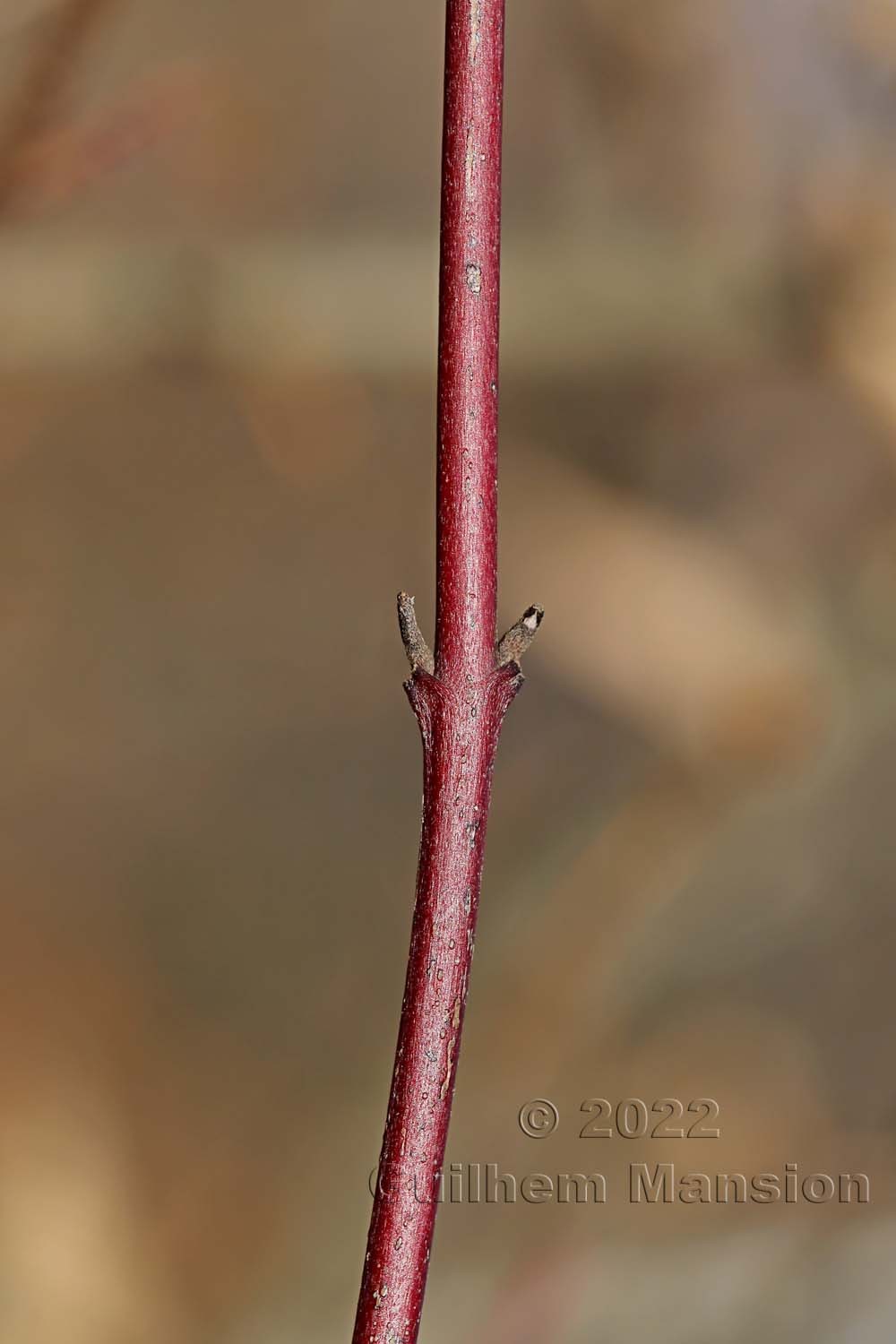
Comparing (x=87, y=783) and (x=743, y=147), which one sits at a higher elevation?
(x=743, y=147)

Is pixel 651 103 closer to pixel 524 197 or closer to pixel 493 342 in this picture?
pixel 524 197

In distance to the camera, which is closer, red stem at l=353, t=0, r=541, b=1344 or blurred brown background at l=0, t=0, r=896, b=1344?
red stem at l=353, t=0, r=541, b=1344

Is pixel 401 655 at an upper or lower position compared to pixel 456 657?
upper

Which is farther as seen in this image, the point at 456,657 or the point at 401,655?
the point at 401,655

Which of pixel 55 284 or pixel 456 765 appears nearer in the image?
pixel 456 765

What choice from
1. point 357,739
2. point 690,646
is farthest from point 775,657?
point 357,739

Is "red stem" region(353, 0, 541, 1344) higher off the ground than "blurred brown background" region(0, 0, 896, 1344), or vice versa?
"blurred brown background" region(0, 0, 896, 1344)
